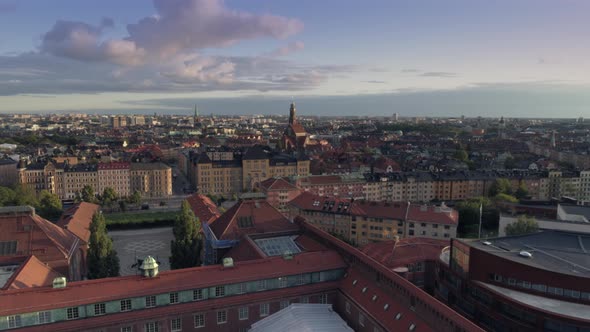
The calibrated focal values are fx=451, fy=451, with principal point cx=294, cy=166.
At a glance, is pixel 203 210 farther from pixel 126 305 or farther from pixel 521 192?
pixel 521 192

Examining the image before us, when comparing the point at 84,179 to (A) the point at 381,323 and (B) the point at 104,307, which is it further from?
(A) the point at 381,323

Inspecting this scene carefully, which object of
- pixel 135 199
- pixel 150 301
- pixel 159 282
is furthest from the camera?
pixel 135 199

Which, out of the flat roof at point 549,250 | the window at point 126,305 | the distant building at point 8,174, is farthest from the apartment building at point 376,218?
the distant building at point 8,174

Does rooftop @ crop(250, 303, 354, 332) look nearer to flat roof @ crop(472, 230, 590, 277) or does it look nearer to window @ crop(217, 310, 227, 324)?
window @ crop(217, 310, 227, 324)

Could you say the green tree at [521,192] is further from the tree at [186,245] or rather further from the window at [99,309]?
the window at [99,309]

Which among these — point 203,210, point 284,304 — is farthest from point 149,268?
point 203,210

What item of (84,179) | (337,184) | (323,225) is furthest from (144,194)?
(323,225)
